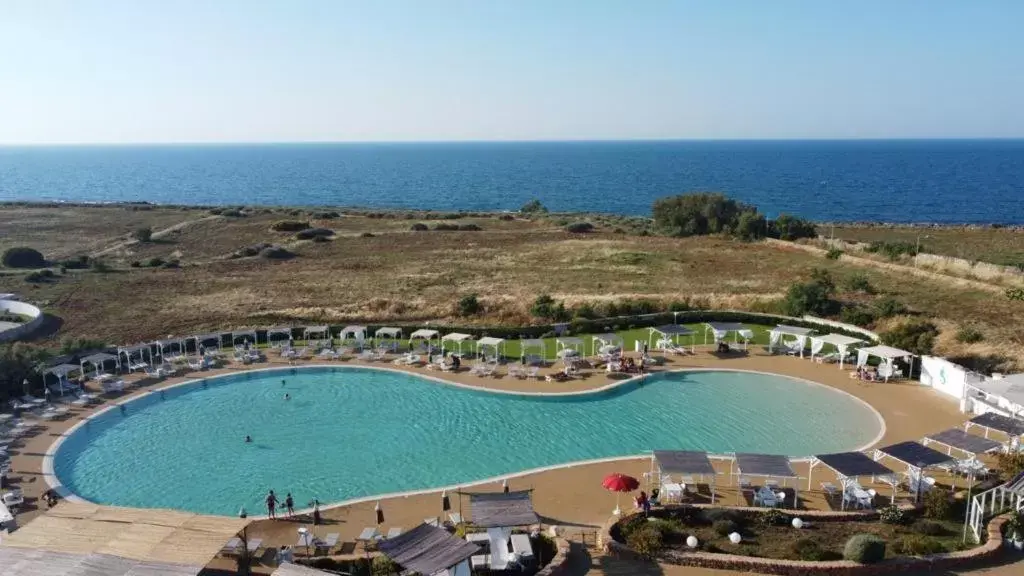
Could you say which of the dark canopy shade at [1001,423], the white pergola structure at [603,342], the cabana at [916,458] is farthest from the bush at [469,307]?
the dark canopy shade at [1001,423]

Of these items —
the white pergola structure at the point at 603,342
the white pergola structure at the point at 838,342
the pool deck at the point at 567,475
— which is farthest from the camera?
the white pergola structure at the point at 603,342

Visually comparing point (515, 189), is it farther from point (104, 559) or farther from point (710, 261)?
point (104, 559)

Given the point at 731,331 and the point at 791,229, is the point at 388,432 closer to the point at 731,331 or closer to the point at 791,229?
the point at 731,331

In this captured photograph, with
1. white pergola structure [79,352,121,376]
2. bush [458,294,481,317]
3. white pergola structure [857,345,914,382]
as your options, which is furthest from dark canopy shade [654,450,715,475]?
white pergola structure [79,352,121,376]

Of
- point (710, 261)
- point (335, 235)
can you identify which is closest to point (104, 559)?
point (710, 261)

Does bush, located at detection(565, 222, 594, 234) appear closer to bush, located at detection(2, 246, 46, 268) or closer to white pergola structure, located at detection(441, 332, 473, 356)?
white pergola structure, located at detection(441, 332, 473, 356)

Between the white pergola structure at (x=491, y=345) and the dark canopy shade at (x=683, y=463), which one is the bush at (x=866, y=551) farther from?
the white pergola structure at (x=491, y=345)
